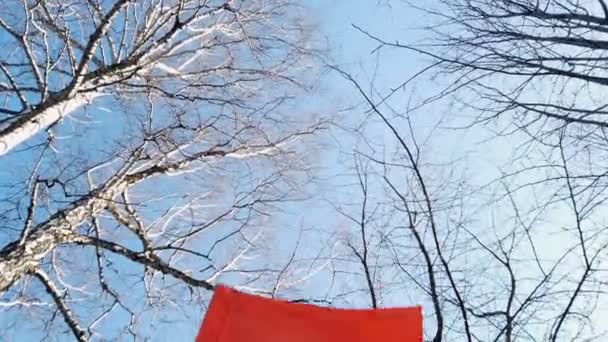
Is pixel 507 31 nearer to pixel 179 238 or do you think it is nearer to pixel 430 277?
A: pixel 430 277

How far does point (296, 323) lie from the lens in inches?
107

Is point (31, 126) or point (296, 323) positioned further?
point (31, 126)

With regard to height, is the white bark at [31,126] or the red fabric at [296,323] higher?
the white bark at [31,126]

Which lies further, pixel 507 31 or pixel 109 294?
pixel 109 294

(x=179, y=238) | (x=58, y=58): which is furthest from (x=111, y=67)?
(x=179, y=238)

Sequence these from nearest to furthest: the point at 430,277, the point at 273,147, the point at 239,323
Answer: the point at 239,323 → the point at 430,277 → the point at 273,147

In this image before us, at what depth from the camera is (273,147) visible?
571 cm

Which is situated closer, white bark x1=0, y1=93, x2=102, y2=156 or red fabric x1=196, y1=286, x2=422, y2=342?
red fabric x1=196, y1=286, x2=422, y2=342

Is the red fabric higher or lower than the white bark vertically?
lower

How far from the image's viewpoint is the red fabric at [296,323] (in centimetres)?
258

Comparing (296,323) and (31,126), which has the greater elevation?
(31,126)

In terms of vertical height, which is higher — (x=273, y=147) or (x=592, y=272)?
(x=273, y=147)

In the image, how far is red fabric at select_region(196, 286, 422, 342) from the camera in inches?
101

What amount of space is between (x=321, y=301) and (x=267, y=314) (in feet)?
2.13
